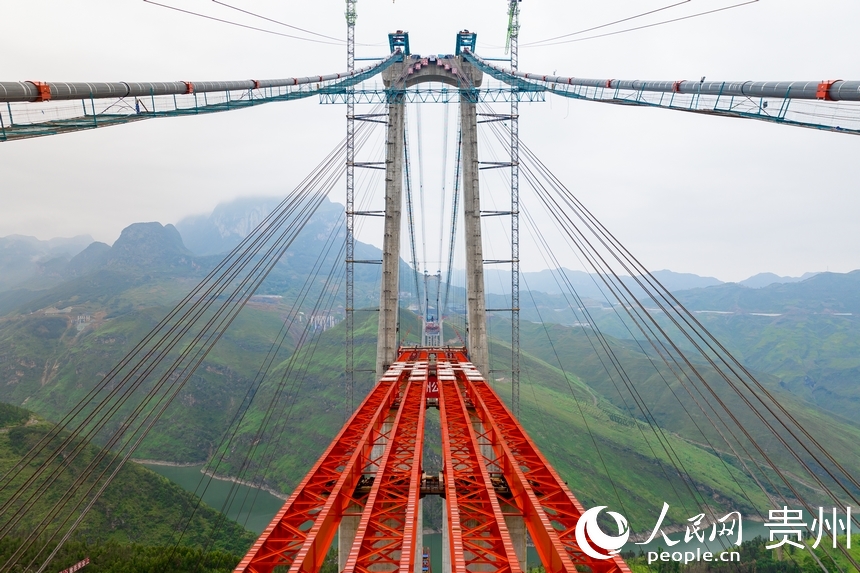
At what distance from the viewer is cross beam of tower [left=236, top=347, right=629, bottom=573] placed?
1062 cm

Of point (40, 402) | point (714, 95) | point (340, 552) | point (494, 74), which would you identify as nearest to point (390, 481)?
point (340, 552)

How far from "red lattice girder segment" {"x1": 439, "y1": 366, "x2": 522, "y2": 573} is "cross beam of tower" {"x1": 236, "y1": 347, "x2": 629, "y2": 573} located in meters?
0.03

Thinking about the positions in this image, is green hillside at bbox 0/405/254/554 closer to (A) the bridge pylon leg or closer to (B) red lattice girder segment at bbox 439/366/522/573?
(A) the bridge pylon leg

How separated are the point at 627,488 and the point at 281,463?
77.3 meters

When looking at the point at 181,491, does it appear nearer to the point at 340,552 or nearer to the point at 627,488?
the point at 340,552

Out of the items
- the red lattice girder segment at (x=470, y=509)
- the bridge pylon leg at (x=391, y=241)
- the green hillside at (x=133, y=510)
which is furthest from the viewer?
the green hillside at (x=133, y=510)

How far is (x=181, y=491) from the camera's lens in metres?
78.8

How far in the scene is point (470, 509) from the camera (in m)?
13.3

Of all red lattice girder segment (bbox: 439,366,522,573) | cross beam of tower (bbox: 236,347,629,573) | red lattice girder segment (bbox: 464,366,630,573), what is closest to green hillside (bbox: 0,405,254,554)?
cross beam of tower (bbox: 236,347,629,573)

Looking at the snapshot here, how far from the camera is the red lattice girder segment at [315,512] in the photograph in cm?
1055

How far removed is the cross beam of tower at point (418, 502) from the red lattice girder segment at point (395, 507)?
36mm

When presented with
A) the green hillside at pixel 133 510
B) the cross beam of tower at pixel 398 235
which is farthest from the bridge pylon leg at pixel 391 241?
the green hillside at pixel 133 510

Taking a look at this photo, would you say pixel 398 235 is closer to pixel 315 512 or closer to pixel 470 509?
pixel 315 512

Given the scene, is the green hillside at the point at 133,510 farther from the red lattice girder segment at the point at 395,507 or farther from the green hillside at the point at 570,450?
the red lattice girder segment at the point at 395,507
